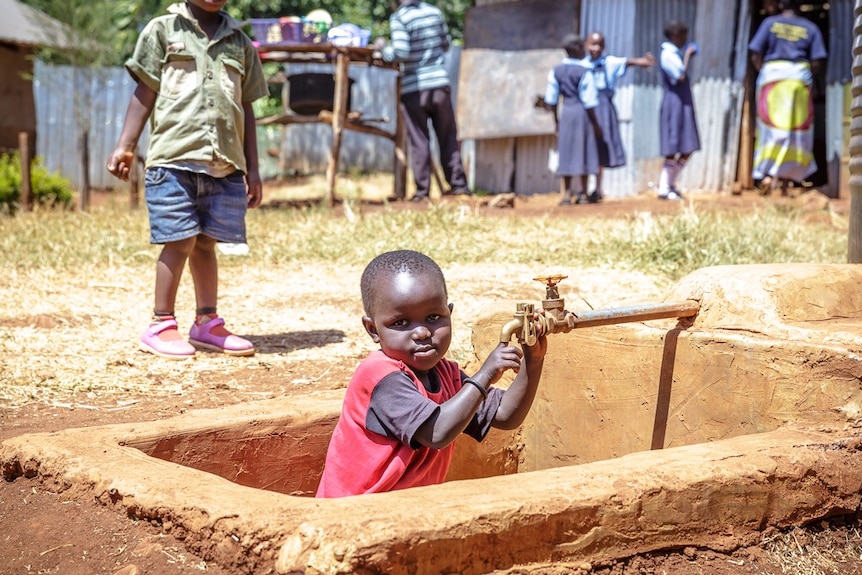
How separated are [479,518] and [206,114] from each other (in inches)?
119

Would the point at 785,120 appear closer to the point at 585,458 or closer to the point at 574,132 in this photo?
the point at 574,132

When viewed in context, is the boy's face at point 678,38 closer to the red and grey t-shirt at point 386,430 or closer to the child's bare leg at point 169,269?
the child's bare leg at point 169,269

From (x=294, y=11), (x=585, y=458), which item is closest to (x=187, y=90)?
(x=585, y=458)

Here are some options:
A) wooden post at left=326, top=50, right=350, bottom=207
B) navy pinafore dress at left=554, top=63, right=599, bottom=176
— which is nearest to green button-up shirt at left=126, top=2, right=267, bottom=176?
wooden post at left=326, top=50, right=350, bottom=207

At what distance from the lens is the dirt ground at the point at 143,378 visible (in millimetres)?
1926

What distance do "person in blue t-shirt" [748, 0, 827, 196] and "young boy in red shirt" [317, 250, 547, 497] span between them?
335 inches

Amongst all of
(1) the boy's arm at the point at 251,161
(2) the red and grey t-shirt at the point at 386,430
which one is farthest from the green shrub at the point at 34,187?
(2) the red and grey t-shirt at the point at 386,430

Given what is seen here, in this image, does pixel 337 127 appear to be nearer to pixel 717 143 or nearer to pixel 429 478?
pixel 717 143

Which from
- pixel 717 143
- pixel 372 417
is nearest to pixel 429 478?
pixel 372 417

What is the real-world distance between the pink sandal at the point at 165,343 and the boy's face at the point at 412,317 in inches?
92.2

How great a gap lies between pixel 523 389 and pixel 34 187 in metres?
10.0

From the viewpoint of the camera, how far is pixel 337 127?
31.4 feet

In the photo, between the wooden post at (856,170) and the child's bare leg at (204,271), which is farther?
the child's bare leg at (204,271)

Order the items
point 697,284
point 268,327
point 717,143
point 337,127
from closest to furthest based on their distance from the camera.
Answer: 1. point 697,284
2. point 268,327
3. point 337,127
4. point 717,143
